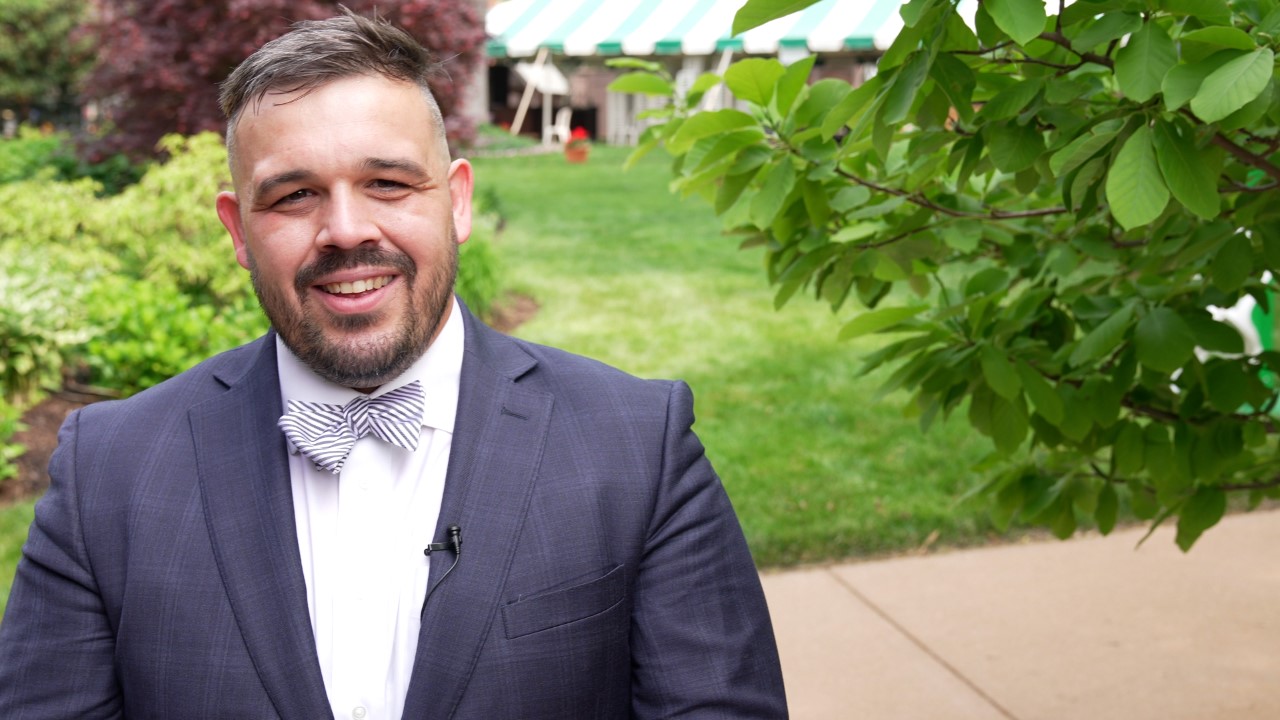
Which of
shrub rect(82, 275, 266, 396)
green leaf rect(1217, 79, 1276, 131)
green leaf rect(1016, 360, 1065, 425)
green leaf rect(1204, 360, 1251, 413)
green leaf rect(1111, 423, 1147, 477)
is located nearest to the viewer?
green leaf rect(1217, 79, 1276, 131)

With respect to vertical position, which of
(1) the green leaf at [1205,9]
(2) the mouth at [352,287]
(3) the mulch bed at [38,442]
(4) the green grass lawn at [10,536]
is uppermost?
(1) the green leaf at [1205,9]

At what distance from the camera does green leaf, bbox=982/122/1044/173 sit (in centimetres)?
211

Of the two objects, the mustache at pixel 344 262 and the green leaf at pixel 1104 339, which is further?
the green leaf at pixel 1104 339

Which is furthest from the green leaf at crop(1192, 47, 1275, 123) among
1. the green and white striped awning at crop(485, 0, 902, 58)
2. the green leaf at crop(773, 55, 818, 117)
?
the green and white striped awning at crop(485, 0, 902, 58)

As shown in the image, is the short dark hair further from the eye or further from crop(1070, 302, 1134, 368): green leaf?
crop(1070, 302, 1134, 368): green leaf

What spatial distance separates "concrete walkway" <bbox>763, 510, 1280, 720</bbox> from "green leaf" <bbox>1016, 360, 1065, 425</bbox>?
1.75 metres

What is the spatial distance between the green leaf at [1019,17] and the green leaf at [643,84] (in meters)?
1.11

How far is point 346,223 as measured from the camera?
182 cm

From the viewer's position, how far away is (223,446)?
1.98 meters

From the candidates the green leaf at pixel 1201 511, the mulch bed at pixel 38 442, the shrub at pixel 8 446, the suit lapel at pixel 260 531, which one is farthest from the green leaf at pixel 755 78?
the shrub at pixel 8 446

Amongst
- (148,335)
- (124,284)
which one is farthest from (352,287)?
(124,284)

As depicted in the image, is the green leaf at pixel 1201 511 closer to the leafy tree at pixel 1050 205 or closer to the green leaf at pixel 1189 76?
the leafy tree at pixel 1050 205

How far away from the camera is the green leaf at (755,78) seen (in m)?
2.39

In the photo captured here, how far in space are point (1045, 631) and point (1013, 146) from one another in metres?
3.05
